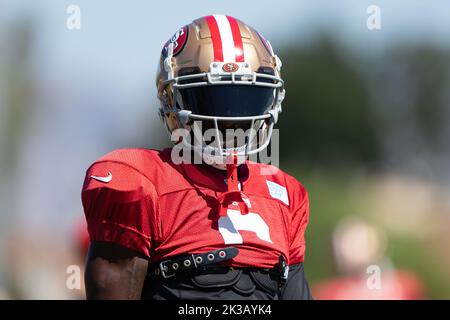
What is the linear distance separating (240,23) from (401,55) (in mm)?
34307

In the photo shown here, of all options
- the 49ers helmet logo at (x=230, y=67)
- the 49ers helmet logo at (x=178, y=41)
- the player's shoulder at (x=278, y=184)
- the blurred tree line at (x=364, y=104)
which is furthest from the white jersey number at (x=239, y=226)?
the blurred tree line at (x=364, y=104)

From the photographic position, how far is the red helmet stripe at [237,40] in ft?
13.5

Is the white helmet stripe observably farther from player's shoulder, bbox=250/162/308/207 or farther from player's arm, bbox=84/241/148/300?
player's arm, bbox=84/241/148/300

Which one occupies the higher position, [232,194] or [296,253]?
[232,194]

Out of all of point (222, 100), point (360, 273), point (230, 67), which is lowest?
point (360, 273)

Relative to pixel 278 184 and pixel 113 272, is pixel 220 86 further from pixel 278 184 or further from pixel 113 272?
pixel 113 272

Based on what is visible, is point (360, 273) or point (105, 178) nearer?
point (105, 178)

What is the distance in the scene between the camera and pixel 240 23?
4270 mm

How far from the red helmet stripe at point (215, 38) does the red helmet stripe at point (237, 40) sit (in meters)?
0.06

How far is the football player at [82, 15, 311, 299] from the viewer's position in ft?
12.5

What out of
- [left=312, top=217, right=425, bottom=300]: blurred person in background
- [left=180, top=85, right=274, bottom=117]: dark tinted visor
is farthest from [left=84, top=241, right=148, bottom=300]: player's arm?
[left=312, top=217, right=425, bottom=300]: blurred person in background

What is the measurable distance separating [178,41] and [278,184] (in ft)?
2.50

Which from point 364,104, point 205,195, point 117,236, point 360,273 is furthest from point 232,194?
point 364,104

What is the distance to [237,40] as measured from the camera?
416 cm
